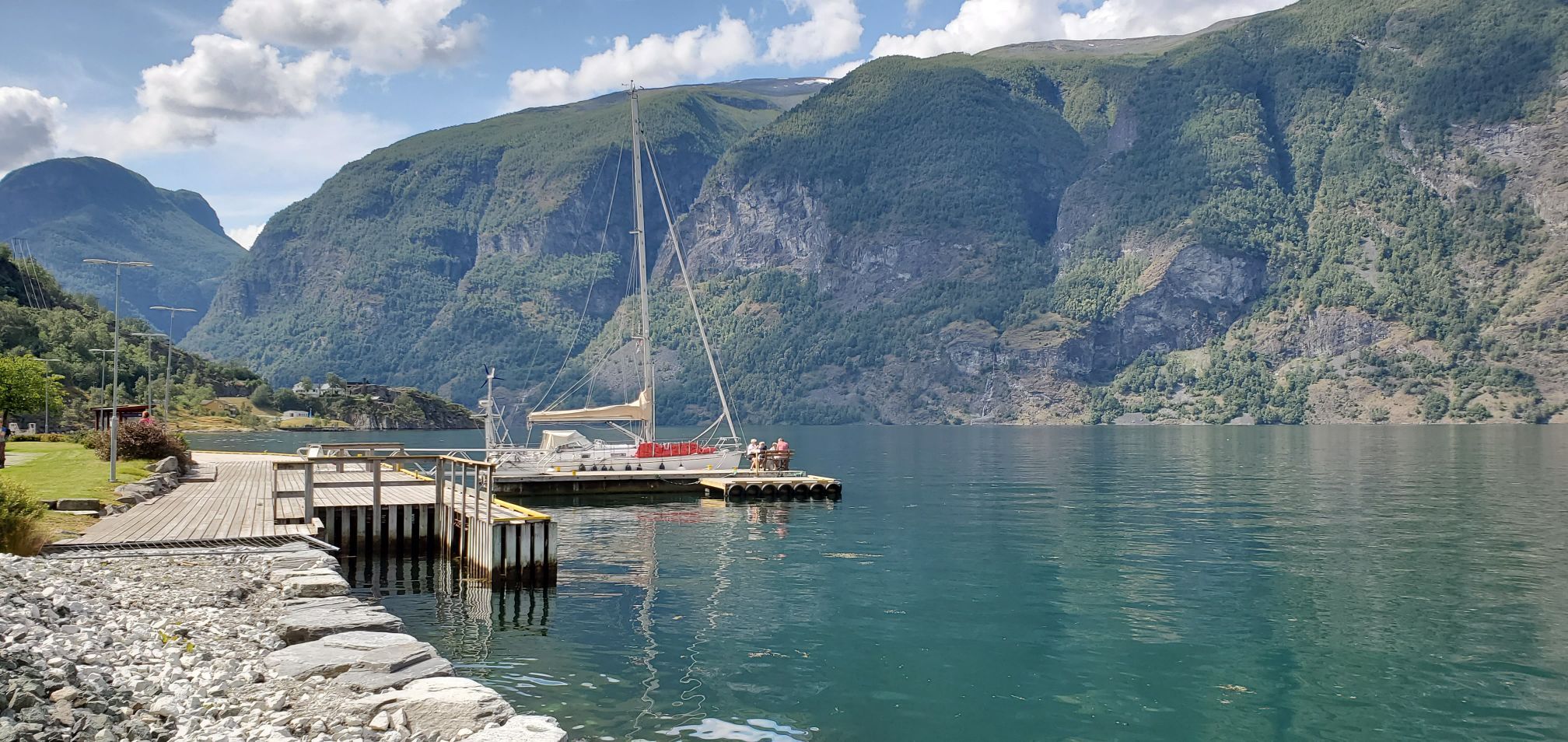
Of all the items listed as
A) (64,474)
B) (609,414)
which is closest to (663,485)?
(609,414)

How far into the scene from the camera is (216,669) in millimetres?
13586

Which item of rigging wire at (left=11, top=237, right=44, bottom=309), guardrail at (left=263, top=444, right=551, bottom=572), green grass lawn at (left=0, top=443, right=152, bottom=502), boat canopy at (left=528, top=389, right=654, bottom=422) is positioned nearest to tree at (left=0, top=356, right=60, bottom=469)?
green grass lawn at (left=0, top=443, right=152, bottom=502)

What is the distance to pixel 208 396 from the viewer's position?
189125mm

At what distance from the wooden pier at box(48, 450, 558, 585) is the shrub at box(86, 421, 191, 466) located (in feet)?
21.6

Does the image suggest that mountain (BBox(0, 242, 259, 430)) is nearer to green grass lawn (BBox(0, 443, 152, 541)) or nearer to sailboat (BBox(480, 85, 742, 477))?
sailboat (BBox(480, 85, 742, 477))

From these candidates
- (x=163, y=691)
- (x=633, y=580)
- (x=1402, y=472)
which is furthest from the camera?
(x=1402, y=472)

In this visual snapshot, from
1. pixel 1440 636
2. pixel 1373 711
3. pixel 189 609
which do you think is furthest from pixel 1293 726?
pixel 189 609

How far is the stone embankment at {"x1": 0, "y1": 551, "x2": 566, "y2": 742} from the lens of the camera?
36.5ft

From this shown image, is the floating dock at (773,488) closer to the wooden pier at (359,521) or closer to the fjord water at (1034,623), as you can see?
the fjord water at (1034,623)

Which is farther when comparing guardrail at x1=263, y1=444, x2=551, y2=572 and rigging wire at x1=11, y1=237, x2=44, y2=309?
rigging wire at x1=11, y1=237, x2=44, y2=309

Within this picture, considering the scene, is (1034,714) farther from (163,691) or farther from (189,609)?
(189,609)

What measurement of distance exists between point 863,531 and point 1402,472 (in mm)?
45925

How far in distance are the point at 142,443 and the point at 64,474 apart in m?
10.2

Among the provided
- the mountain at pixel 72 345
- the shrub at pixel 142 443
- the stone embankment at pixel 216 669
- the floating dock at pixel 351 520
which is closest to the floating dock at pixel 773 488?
the floating dock at pixel 351 520
